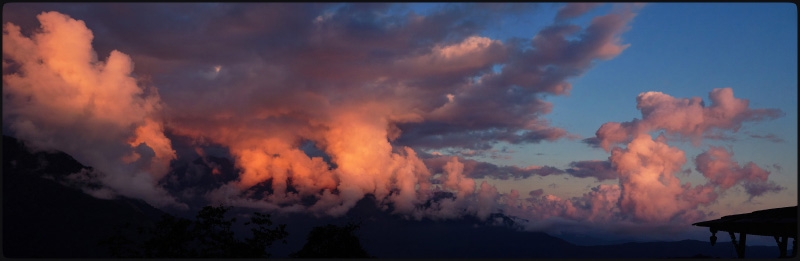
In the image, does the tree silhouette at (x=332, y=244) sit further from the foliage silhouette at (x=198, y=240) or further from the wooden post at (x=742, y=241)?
the wooden post at (x=742, y=241)

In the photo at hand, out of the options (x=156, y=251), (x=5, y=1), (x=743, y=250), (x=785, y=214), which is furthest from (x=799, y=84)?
(x=156, y=251)

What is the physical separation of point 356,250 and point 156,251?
33.7ft

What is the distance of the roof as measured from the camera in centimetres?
1299

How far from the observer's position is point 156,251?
23703 mm

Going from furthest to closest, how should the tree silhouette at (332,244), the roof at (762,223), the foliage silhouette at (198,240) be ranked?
the tree silhouette at (332,244)
the foliage silhouette at (198,240)
the roof at (762,223)

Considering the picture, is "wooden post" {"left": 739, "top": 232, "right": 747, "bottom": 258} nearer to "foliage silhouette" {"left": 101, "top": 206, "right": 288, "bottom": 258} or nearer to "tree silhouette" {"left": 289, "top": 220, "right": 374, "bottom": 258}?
"foliage silhouette" {"left": 101, "top": 206, "right": 288, "bottom": 258}

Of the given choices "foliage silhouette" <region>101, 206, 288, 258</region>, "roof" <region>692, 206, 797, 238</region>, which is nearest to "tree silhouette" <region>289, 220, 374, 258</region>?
"foliage silhouette" <region>101, 206, 288, 258</region>

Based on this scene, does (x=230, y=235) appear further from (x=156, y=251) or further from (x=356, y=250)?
(x=356, y=250)

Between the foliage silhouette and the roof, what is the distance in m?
16.7

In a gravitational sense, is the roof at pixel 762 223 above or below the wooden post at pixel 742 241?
above

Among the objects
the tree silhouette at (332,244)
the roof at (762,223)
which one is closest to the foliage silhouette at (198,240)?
the tree silhouette at (332,244)

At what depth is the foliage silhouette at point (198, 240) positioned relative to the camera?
21.5 m

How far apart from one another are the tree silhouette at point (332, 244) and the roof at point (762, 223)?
58.1 feet

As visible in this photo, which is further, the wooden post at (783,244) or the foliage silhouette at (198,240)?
the foliage silhouette at (198,240)
